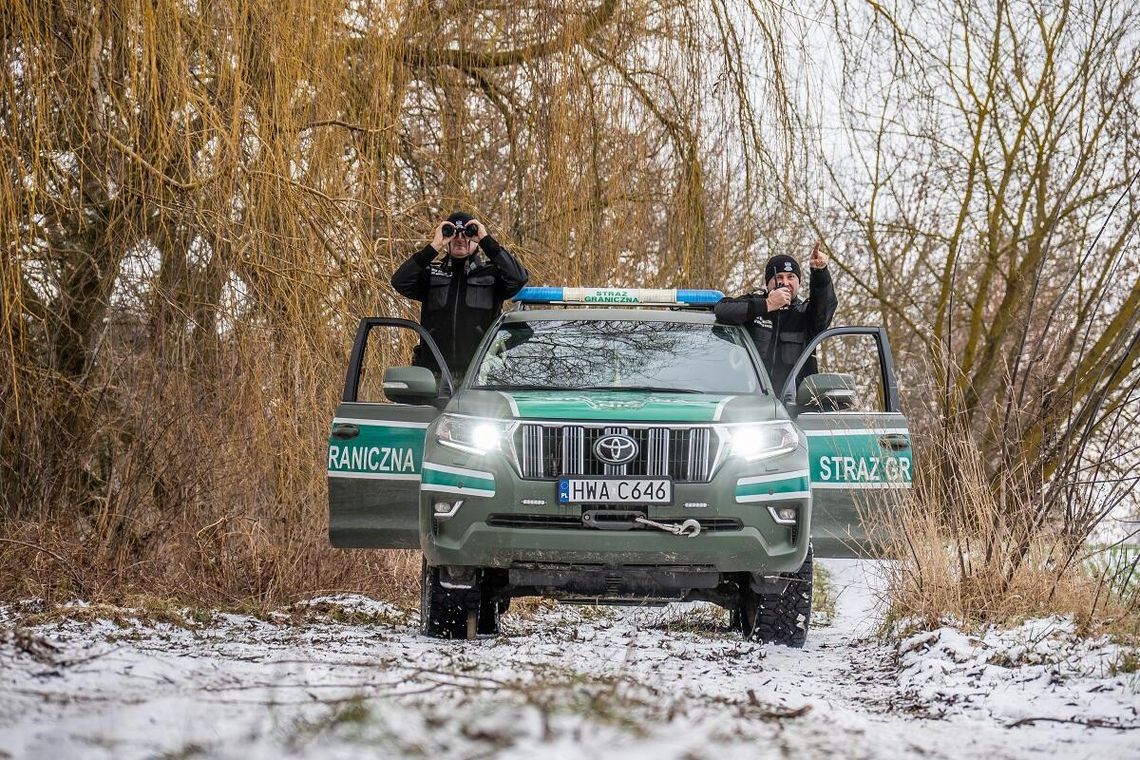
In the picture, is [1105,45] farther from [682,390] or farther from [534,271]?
[682,390]

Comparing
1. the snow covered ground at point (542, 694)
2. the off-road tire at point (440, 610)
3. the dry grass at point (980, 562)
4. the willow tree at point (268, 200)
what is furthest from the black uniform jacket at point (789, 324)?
the off-road tire at point (440, 610)

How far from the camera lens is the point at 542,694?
13.0ft

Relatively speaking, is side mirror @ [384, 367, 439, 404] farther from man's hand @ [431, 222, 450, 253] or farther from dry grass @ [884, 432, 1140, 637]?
dry grass @ [884, 432, 1140, 637]

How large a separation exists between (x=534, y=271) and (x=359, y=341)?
2.19 m

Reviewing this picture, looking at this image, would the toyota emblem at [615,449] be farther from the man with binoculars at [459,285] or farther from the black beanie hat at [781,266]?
the black beanie hat at [781,266]

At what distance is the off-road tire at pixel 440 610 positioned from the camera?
6.61 meters

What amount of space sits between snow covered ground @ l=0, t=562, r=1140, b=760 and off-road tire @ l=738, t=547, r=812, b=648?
0.42 ft

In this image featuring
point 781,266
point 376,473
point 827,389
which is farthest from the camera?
point 781,266

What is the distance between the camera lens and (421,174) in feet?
29.7

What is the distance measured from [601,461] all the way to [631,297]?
2.00 m

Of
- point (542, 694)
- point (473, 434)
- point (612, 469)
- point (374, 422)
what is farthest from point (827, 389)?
point (542, 694)

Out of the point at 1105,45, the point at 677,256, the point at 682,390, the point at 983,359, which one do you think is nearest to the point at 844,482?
the point at 682,390

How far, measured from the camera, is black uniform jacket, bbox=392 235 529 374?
8.04 m

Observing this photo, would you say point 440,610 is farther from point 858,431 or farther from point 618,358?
point 858,431
